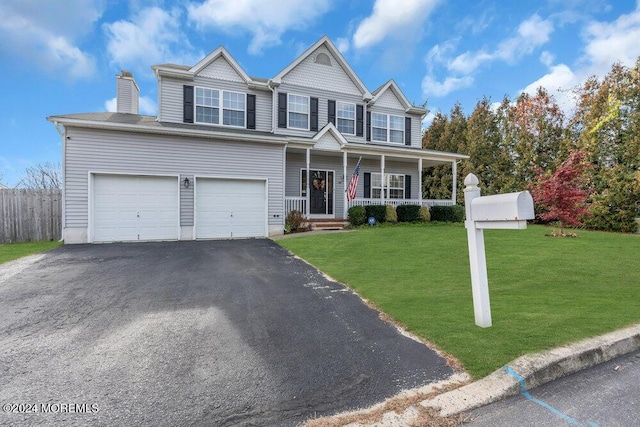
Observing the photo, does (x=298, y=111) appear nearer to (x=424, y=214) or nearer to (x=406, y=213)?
(x=406, y=213)

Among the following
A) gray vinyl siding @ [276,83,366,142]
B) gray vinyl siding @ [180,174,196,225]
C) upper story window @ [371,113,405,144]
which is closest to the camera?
gray vinyl siding @ [180,174,196,225]

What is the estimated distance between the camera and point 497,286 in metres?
5.20

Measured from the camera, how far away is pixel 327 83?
50.5 feet

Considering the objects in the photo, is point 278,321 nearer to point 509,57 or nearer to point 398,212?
point 398,212

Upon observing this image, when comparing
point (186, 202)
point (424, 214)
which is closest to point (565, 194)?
point (424, 214)

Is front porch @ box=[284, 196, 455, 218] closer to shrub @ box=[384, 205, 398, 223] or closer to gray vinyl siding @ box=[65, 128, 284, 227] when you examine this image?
shrub @ box=[384, 205, 398, 223]

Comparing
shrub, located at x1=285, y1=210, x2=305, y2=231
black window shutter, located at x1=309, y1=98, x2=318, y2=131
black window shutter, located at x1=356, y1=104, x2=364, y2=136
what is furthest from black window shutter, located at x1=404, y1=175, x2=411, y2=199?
shrub, located at x1=285, y1=210, x2=305, y2=231

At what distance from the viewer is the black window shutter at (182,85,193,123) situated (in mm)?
13117

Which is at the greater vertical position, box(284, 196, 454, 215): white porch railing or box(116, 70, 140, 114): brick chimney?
box(116, 70, 140, 114): brick chimney

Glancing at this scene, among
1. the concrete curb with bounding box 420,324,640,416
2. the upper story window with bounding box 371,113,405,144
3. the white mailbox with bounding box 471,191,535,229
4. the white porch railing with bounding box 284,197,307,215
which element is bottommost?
the concrete curb with bounding box 420,324,640,416

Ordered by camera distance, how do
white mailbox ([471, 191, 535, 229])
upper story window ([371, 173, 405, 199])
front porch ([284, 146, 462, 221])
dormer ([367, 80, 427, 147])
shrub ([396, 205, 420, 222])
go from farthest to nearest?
1. dormer ([367, 80, 427, 147])
2. upper story window ([371, 173, 405, 199])
3. shrub ([396, 205, 420, 222])
4. front porch ([284, 146, 462, 221])
5. white mailbox ([471, 191, 535, 229])

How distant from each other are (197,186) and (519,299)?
10748 mm

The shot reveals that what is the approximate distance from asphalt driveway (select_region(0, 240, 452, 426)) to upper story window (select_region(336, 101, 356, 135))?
38.1 feet

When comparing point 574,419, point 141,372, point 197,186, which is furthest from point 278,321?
point 197,186
